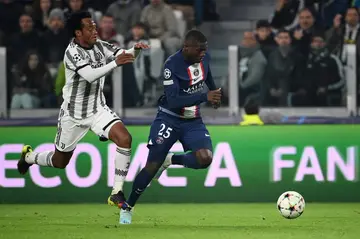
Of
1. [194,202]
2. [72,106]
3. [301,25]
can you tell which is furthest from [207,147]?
[301,25]

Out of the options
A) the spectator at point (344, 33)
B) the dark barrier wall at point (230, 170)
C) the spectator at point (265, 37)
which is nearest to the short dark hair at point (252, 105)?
the dark barrier wall at point (230, 170)

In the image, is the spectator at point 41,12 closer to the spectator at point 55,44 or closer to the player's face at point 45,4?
the player's face at point 45,4

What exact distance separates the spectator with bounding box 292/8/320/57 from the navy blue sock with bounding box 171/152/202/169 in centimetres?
378

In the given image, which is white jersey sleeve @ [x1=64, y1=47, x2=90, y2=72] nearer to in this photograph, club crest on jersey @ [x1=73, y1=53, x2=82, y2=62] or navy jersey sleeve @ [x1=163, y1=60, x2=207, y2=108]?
club crest on jersey @ [x1=73, y1=53, x2=82, y2=62]

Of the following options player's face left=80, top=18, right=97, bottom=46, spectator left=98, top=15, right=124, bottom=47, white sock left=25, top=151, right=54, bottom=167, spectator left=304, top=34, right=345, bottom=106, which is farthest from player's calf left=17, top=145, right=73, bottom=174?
spectator left=304, top=34, right=345, bottom=106

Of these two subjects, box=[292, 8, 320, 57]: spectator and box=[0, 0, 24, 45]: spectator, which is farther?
box=[0, 0, 24, 45]: spectator

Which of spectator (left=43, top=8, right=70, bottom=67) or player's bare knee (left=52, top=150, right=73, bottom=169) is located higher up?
spectator (left=43, top=8, right=70, bottom=67)

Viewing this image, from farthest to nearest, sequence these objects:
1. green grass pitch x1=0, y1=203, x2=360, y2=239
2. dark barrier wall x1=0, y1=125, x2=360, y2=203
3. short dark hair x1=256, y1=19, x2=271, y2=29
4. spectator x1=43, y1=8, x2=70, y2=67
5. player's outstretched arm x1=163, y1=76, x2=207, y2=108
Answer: short dark hair x1=256, y1=19, x2=271, y2=29, spectator x1=43, y1=8, x2=70, y2=67, dark barrier wall x1=0, y1=125, x2=360, y2=203, player's outstretched arm x1=163, y1=76, x2=207, y2=108, green grass pitch x1=0, y1=203, x2=360, y2=239

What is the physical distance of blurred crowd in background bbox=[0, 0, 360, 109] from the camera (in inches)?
547

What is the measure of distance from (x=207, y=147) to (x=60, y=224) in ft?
5.98

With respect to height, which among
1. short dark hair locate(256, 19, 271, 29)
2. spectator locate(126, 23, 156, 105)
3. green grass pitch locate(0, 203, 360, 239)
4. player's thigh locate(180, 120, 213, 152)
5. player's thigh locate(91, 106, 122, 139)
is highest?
short dark hair locate(256, 19, 271, 29)

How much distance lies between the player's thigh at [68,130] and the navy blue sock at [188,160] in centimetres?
109

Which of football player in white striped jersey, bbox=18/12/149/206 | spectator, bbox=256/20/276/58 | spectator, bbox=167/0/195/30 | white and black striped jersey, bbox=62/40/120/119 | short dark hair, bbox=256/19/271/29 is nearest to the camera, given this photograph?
football player in white striped jersey, bbox=18/12/149/206

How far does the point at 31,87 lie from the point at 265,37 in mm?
3621
